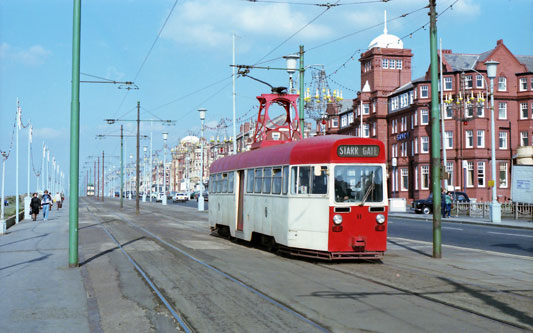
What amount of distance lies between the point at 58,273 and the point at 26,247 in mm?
7046

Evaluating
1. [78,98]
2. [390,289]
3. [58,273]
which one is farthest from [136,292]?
[78,98]

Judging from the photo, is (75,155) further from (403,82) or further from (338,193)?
(403,82)

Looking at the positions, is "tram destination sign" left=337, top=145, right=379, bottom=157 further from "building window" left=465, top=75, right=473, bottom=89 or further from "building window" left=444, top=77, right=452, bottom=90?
"building window" left=444, top=77, right=452, bottom=90

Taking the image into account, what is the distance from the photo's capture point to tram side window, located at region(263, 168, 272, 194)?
54.7 feet

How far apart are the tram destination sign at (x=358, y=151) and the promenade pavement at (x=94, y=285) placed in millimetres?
2667

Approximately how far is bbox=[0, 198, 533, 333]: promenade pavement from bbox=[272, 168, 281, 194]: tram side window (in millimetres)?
3539

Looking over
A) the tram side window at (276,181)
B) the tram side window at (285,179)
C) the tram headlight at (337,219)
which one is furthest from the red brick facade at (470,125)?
the tram headlight at (337,219)

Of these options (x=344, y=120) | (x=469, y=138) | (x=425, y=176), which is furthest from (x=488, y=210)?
(x=344, y=120)

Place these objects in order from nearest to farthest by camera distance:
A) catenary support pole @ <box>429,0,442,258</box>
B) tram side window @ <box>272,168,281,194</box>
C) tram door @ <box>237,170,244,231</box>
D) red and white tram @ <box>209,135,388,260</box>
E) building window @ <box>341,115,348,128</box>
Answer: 1. red and white tram @ <box>209,135,388,260</box>
2. catenary support pole @ <box>429,0,442,258</box>
3. tram side window @ <box>272,168,281,194</box>
4. tram door @ <box>237,170,244,231</box>
5. building window @ <box>341,115,348,128</box>

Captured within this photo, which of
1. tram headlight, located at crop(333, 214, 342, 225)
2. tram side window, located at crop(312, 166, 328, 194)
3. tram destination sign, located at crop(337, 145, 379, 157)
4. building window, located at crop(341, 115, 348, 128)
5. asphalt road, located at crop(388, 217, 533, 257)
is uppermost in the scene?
building window, located at crop(341, 115, 348, 128)

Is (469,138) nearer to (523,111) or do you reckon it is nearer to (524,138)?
(524,138)

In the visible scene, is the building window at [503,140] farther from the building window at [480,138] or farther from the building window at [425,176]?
the building window at [425,176]

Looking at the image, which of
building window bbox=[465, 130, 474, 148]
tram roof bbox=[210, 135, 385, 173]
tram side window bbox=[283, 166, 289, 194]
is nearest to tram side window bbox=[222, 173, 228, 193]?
tram roof bbox=[210, 135, 385, 173]

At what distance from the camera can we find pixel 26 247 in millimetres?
19172
